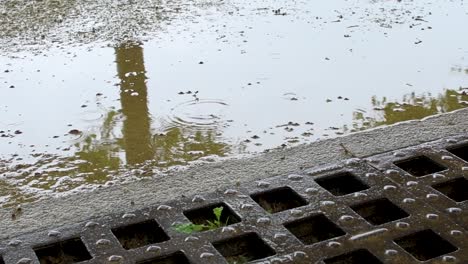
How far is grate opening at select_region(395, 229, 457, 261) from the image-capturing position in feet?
8.19

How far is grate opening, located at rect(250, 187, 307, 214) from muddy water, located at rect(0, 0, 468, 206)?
0.52 m

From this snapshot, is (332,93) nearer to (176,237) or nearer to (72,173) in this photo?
(72,173)

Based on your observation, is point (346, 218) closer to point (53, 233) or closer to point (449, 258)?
point (449, 258)

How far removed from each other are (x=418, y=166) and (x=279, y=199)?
0.62m

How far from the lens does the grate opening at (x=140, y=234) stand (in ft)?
8.58

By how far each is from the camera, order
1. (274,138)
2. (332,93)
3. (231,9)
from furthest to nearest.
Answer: (231,9), (332,93), (274,138)

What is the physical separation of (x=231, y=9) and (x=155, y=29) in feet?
2.40

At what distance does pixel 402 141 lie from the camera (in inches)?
129

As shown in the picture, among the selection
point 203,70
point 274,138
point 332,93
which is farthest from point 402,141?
point 203,70

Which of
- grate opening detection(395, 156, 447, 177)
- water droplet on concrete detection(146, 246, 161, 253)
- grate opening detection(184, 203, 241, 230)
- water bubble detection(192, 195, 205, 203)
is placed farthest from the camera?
grate opening detection(395, 156, 447, 177)

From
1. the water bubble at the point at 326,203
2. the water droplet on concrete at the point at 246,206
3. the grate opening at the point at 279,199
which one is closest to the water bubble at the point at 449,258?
the water bubble at the point at 326,203

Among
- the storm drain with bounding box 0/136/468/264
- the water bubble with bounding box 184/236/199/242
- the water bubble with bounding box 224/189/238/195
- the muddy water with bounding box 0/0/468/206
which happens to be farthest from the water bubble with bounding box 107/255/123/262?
the muddy water with bounding box 0/0/468/206

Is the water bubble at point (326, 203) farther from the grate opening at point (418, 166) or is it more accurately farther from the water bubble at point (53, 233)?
the water bubble at point (53, 233)

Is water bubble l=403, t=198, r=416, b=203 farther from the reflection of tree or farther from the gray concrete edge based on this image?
the reflection of tree
